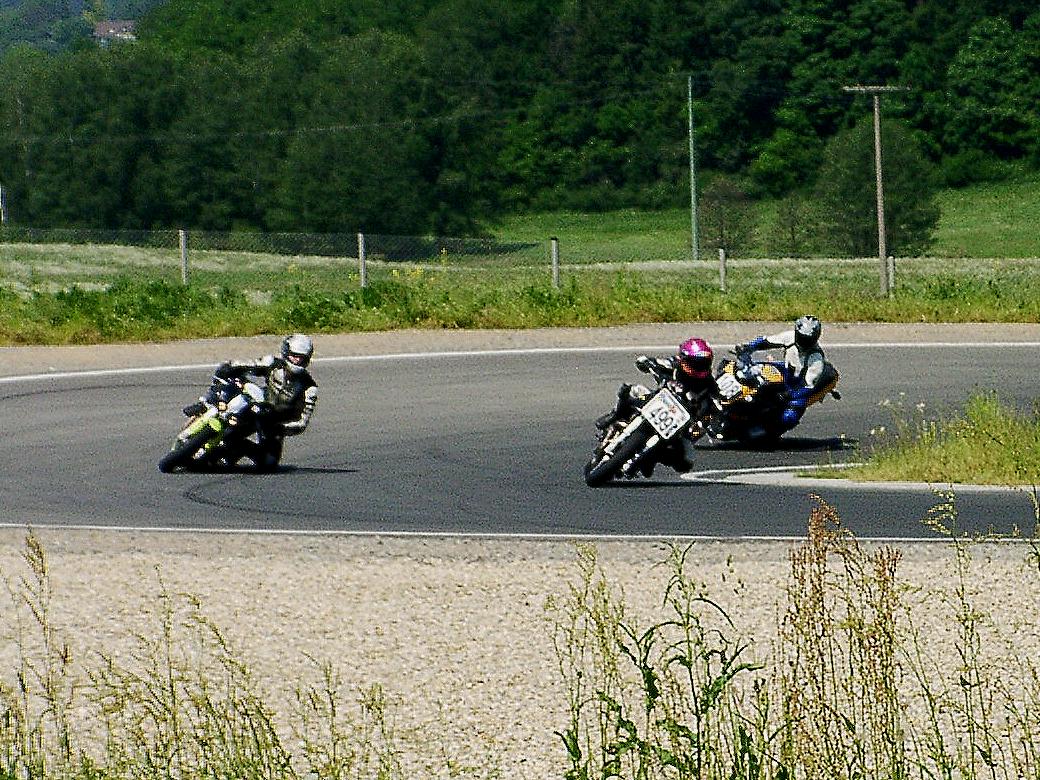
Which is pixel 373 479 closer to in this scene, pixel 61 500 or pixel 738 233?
pixel 61 500

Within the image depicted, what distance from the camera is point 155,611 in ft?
36.6

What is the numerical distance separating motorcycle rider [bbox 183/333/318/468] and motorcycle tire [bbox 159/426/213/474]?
0.80 ft

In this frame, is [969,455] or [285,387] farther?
[285,387]

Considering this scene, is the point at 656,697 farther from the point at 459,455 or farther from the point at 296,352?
the point at 459,455

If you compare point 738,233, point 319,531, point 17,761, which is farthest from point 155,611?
point 738,233

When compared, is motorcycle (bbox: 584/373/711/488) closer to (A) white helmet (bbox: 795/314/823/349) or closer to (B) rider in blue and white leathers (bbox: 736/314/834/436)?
(B) rider in blue and white leathers (bbox: 736/314/834/436)

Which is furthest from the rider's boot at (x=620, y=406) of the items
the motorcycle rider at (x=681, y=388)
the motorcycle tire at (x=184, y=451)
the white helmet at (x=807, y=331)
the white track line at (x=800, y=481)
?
the motorcycle tire at (x=184, y=451)

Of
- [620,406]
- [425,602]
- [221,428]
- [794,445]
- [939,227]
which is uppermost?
[939,227]

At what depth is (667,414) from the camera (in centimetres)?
1586

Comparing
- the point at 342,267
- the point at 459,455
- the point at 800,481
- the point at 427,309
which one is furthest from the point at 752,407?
the point at 342,267

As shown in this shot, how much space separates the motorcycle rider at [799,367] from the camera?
1889 centimetres

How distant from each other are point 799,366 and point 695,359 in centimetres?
316

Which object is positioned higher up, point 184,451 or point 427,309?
point 427,309

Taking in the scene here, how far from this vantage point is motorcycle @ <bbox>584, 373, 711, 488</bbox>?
15859 millimetres
